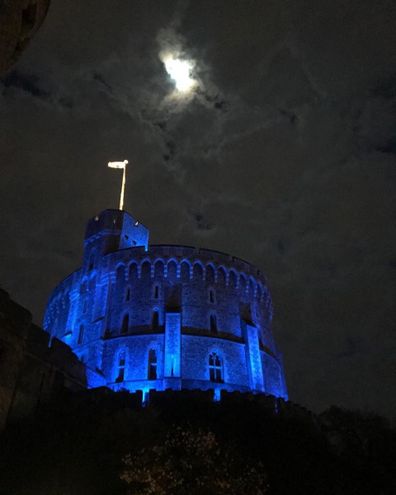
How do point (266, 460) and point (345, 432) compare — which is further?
point (345, 432)

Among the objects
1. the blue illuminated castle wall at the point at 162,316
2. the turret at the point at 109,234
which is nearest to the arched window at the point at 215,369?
the blue illuminated castle wall at the point at 162,316

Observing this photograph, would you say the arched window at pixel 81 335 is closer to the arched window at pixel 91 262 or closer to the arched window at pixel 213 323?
the arched window at pixel 91 262

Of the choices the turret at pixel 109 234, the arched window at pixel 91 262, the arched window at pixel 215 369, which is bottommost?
the arched window at pixel 215 369

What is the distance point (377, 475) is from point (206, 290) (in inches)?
755

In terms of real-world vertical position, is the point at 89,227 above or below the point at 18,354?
above

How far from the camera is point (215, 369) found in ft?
112

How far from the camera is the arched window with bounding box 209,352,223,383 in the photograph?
111ft

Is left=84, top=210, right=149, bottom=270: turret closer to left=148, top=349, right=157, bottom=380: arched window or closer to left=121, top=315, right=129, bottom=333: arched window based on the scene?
left=121, top=315, right=129, bottom=333: arched window

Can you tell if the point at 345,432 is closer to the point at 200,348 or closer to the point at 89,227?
the point at 200,348

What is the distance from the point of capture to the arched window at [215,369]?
33.7 metres

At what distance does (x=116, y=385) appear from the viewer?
107 feet

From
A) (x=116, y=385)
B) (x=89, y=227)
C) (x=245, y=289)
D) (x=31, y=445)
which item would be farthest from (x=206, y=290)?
(x=31, y=445)

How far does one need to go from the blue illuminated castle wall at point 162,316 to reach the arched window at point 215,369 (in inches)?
3.0

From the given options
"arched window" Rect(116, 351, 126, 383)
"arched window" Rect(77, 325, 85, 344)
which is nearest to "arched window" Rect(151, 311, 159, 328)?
"arched window" Rect(116, 351, 126, 383)
